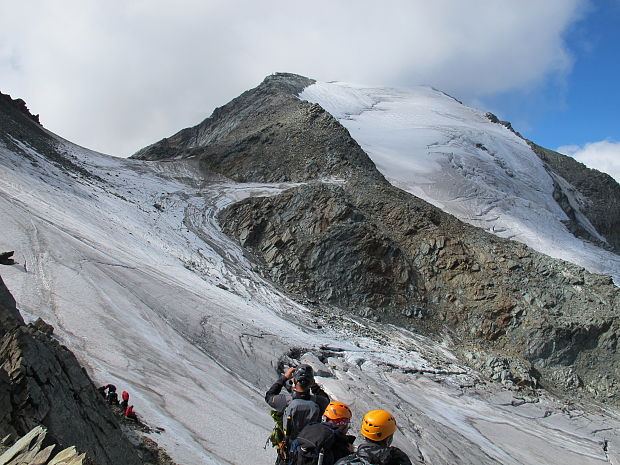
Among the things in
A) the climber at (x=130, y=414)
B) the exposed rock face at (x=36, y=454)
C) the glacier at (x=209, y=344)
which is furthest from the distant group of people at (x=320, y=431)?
the climber at (x=130, y=414)

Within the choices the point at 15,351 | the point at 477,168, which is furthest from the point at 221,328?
the point at 477,168

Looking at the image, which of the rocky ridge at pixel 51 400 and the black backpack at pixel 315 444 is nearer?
the black backpack at pixel 315 444

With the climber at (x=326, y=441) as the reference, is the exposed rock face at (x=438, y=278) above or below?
above

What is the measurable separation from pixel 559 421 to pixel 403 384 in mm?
6182

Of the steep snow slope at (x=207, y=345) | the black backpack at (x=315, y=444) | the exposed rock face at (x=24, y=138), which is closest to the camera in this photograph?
the black backpack at (x=315, y=444)

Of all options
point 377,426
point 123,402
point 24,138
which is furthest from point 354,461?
point 24,138

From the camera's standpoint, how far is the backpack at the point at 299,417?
204 inches

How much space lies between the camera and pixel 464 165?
5522 cm

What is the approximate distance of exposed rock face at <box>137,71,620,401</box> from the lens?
77.7ft

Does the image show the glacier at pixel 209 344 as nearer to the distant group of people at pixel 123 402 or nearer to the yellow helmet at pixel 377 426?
the distant group of people at pixel 123 402

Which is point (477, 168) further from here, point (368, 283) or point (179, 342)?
point (179, 342)

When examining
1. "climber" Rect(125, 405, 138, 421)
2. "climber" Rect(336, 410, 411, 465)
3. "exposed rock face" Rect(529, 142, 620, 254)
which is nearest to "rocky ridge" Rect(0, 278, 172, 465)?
"climber" Rect(125, 405, 138, 421)

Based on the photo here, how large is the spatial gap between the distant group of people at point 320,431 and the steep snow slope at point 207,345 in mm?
3052

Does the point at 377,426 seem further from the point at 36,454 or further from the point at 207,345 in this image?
the point at 207,345
